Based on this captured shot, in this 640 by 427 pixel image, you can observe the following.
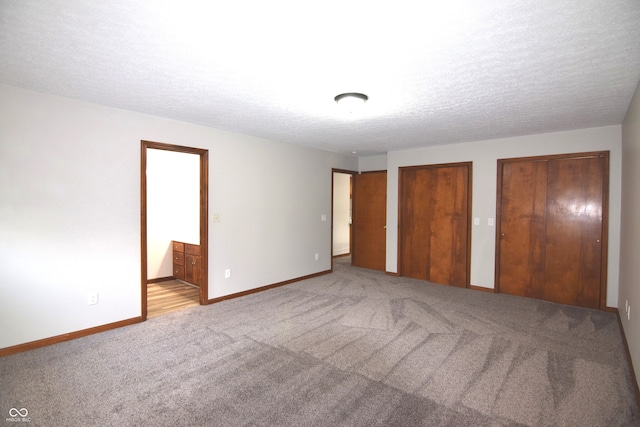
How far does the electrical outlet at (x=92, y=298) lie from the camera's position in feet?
10.8

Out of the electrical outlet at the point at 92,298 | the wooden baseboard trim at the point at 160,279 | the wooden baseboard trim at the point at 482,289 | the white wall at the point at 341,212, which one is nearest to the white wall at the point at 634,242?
the wooden baseboard trim at the point at 482,289

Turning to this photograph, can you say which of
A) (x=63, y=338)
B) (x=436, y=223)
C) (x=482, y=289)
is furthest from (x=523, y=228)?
(x=63, y=338)

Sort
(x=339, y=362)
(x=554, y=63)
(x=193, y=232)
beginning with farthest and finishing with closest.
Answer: (x=193, y=232) < (x=339, y=362) < (x=554, y=63)

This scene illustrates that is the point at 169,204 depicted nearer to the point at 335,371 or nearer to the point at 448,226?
the point at 335,371

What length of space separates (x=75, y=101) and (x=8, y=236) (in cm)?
141

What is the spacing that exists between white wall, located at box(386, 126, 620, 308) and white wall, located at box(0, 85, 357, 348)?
286 centimetres

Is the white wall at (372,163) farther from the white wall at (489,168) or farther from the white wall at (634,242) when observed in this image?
the white wall at (634,242)

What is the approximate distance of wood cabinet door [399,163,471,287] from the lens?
527 centimetres

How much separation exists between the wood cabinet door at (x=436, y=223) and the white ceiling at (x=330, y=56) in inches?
71.9

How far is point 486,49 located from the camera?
2066 mm

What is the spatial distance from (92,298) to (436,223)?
502 centimetres

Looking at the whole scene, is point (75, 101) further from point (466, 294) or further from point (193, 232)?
point (466, 294)

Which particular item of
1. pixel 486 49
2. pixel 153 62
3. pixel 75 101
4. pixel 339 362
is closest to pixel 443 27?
pixel 486 49

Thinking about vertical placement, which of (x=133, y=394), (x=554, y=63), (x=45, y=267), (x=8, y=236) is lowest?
(x=133, y=394)
